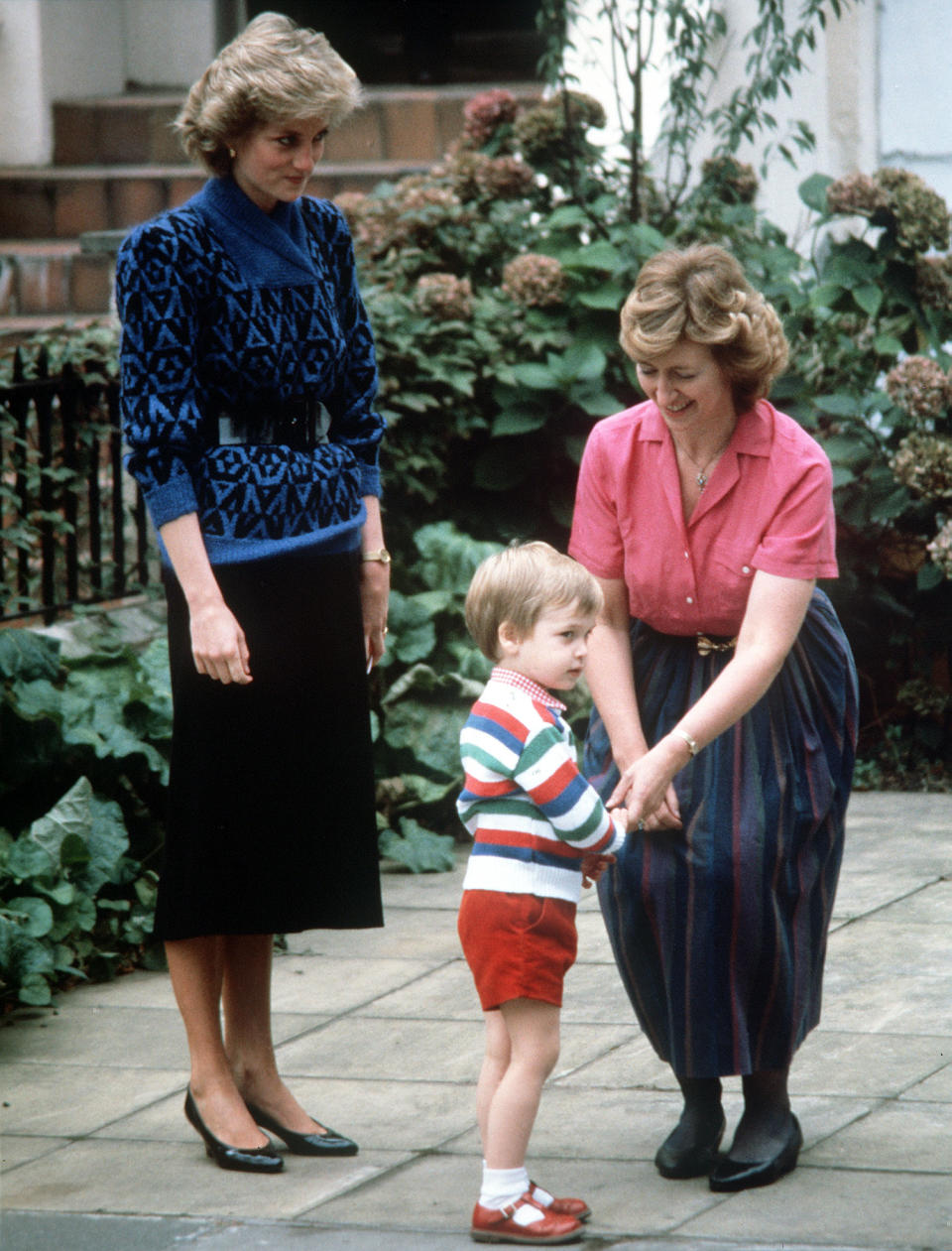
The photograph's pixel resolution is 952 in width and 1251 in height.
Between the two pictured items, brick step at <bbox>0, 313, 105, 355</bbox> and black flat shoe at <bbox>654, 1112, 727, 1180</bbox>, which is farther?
brick step at <bbox>0, 313, 105, 355</bbox>

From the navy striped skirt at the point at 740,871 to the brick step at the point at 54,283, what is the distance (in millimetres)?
5565

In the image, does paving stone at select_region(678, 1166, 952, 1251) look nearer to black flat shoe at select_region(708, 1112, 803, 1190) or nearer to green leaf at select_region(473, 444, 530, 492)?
black flat shoe at select_region(708, 1112, 803, 1190)

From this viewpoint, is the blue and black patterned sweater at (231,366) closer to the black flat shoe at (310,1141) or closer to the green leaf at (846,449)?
the black flat shoe at (310,1141)

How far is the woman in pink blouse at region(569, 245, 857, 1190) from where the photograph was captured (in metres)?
2.95

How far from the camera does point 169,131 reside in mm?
9000

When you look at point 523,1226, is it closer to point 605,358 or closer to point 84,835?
point 84,835

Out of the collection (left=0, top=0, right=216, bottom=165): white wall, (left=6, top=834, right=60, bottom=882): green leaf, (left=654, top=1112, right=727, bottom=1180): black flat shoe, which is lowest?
(left=654, top=1112, right=727, bottom=1180): black flat shoe

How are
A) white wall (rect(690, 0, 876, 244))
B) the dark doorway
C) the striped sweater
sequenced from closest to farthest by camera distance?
the striped sweater → white wall (rect(690, 0, 876, 244)) → the dark doorway

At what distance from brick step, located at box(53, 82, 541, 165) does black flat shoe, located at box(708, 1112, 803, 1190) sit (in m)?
6.83

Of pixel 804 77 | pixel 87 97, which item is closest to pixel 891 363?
pixel 804 77

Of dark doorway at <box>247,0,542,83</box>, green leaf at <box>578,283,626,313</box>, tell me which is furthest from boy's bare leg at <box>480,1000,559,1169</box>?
dark doorway at <box>247,0,542,83</box>

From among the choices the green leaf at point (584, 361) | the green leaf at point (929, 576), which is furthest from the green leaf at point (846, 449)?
the green leaf at point (584, 361)

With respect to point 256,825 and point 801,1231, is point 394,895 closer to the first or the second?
point 256,825

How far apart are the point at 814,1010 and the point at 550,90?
4699mm
